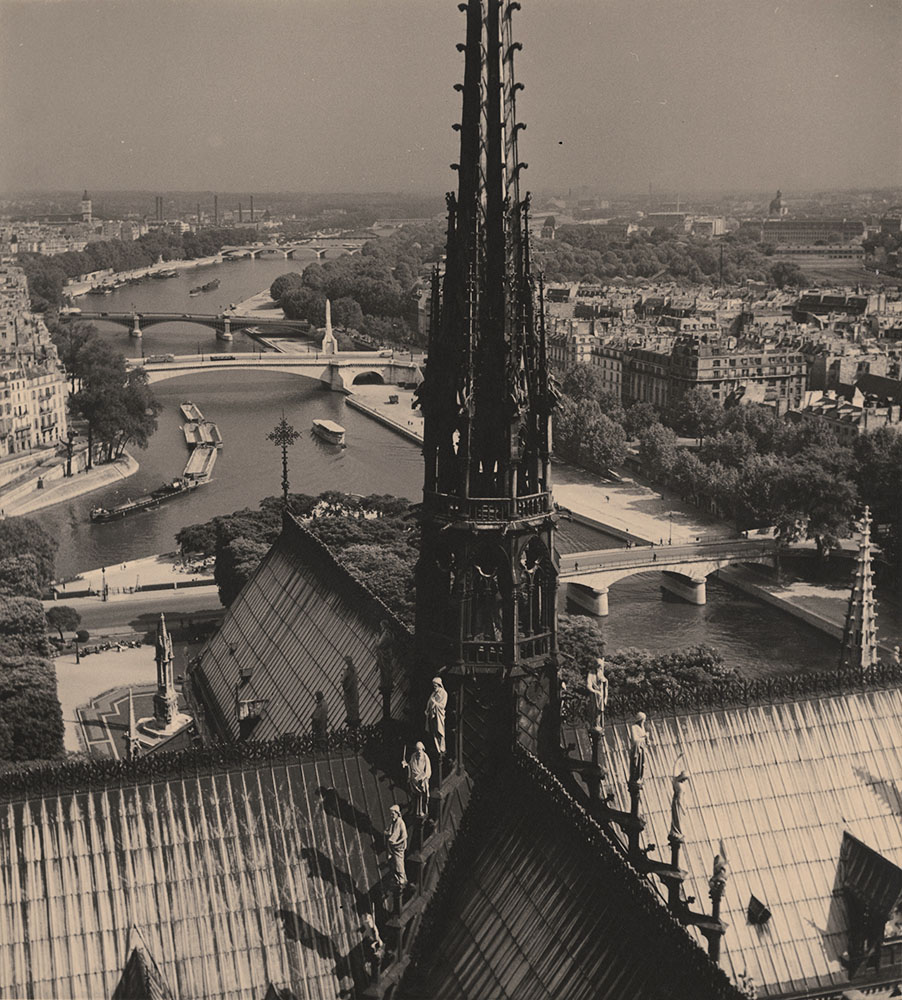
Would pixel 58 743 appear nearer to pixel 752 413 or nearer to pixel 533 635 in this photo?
pixel 533 635

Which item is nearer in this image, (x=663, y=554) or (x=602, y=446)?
(x=663, y=554)

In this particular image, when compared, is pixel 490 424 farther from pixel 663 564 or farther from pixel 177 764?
pixel 663 564

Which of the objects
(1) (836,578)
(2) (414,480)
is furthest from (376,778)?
(2) (414,480)

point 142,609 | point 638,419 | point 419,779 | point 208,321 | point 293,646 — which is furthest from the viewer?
point 208,321

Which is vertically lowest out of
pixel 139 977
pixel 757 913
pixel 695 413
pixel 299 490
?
pixel 299 490

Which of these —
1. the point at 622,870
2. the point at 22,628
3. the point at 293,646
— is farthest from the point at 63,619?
the point at 622,870

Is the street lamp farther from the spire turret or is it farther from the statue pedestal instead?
the spire turret

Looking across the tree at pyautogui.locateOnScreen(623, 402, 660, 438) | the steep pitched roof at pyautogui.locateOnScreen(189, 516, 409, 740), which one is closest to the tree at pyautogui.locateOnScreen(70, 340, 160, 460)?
the tree at pyautogui.locateOnScreen(623, 402, 660, 438)
